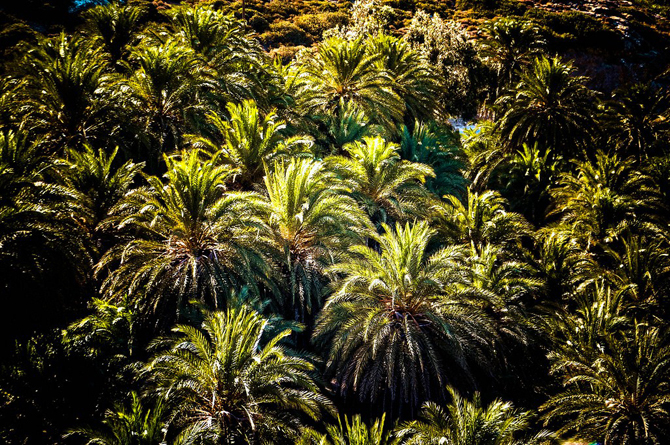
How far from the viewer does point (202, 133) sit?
1396 centimetres

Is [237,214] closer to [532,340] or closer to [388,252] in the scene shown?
[388,252]

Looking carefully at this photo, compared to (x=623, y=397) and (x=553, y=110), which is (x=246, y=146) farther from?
(x=553, y=110)

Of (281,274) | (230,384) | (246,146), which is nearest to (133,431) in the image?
(230,384)

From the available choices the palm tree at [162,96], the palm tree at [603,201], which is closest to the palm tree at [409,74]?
the palm tree at [603,201]

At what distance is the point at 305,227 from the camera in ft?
36.7

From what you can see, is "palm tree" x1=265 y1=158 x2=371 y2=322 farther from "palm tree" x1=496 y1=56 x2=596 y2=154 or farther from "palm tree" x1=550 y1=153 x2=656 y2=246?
"palm tree" x1=496 y1=56 x2=596 y2=154

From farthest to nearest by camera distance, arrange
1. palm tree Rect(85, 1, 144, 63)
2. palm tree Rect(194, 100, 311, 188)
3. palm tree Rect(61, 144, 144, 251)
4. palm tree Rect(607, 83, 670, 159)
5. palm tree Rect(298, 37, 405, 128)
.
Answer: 1. palm tree Rect(607, 83, 670, 159)
2. palm tree Rect(85, 1, 144, 63)
3. palm tree Rect(298, 37, 405, 128)
4. palm tree Rect(194, 100, 311, 188)
5. palm tree Rect(61, 144, 144, 251)

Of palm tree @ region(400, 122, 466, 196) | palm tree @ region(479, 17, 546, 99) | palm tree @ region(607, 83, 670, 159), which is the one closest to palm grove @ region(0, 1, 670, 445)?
palm tree @ region(400, 122, 466, 196)

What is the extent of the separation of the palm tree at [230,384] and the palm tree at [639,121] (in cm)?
1969

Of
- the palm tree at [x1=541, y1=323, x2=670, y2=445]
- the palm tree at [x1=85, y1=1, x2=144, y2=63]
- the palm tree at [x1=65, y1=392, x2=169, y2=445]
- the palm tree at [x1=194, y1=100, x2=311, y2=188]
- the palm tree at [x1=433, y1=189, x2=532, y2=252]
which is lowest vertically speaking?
the palm tree at [x1=541, y1=323, x2=670, y2=445]

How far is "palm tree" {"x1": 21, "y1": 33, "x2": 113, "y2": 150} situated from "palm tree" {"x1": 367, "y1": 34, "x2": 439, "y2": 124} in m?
11.4

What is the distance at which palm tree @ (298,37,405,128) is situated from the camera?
1661 cm

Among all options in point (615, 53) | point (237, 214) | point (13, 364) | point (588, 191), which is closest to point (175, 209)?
point (237, 214)

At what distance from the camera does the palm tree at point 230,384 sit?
7.98 meters
